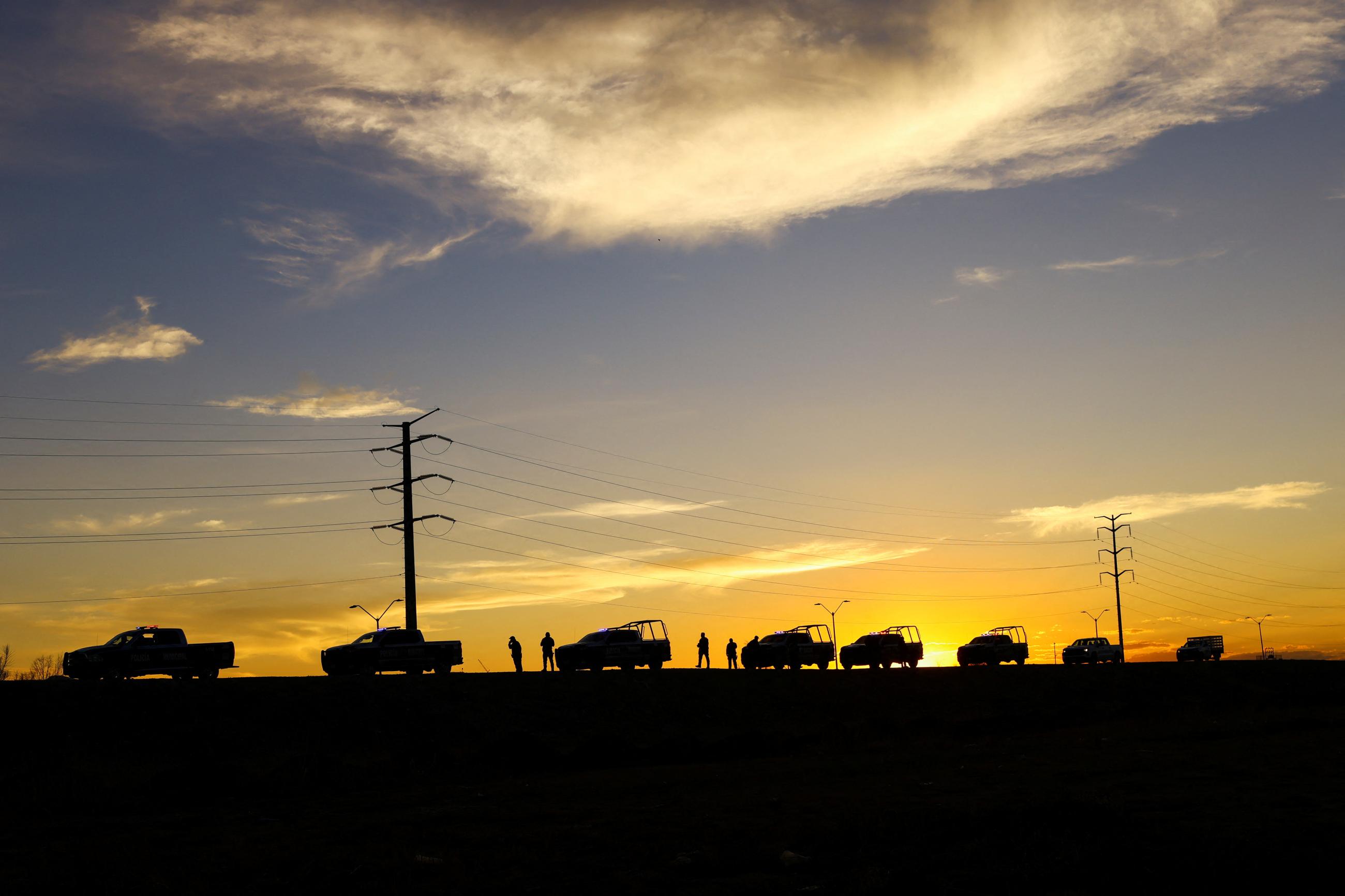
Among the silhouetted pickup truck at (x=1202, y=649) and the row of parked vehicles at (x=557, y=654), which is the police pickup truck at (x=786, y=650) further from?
the silhouetted pickup truck at (x=1202, y=649)

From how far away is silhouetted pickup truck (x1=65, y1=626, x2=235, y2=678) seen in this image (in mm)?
47031

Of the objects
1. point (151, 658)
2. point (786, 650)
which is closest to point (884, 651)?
point (786, 650)

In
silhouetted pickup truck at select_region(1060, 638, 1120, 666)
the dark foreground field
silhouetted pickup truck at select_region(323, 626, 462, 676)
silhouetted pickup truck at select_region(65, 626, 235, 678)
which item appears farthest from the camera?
silhouetted pickup truck at select_region(1060, 638, 1120, 666)

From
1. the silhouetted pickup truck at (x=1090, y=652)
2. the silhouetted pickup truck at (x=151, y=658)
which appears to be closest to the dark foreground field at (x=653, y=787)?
the silhouetted pickup truck at (x=151, y=658)

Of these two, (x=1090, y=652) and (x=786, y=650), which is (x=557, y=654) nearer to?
(x=786, y=650)

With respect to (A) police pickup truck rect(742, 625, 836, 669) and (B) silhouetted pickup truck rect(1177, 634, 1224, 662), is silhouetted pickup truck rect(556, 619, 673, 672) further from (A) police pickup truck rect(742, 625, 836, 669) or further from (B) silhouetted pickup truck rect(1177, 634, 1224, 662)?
(B) silhouetted pickup truck rect(1177, 634, 1224, 662)

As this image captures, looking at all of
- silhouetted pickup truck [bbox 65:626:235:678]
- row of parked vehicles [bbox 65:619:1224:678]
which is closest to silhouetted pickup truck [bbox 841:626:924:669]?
row of parked vehicles [bbox 65:619:1224:678]

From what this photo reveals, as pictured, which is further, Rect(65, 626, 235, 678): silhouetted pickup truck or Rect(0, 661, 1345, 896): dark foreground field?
Rect(65, 626, 235, 678): silhouetted pickup truck

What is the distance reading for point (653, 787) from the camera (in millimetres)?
27906

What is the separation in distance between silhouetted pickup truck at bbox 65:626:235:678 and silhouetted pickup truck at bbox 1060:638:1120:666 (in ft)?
206

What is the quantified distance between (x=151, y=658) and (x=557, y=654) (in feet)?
64.6

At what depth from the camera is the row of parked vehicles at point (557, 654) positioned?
47719mm

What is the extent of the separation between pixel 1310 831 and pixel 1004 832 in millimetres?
4456

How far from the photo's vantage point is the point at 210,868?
62.7ft
